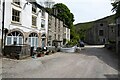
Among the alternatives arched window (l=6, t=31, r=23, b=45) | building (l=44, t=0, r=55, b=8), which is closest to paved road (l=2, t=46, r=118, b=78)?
arched window (l=6, t=31, r=23, b=45)

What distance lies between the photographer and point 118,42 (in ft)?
120

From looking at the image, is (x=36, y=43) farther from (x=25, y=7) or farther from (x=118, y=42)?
(x=118, y=42)

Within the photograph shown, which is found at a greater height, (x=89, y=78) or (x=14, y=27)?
(x=14, y=27)

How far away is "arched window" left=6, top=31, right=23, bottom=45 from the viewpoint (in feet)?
89.2

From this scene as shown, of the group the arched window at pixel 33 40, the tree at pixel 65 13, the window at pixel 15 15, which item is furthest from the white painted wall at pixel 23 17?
the tree at pixel 65 13

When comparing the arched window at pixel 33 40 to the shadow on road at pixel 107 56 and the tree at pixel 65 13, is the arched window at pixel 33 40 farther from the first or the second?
the tree at pixel 65 13

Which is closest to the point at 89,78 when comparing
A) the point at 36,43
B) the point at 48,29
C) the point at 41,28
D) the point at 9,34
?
the point at 9,34

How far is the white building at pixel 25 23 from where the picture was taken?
27219 millimetres

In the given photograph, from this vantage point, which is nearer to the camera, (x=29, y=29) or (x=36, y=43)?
(x=29, y=29)

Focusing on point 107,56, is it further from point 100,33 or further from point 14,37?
point 100,33

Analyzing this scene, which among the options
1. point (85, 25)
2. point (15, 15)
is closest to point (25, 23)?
point (15, 15)

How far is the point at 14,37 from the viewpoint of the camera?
28500 mm

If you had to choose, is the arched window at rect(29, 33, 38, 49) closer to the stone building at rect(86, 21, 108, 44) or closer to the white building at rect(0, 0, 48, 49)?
the white building at rect(0, 0, 48, 49)

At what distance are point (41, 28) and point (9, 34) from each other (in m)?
12.4
